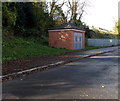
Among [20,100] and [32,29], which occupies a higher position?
[32,29]

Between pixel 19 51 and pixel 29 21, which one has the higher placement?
pixel 29 21

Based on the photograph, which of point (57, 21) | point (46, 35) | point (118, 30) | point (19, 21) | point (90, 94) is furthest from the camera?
point (118, 30)

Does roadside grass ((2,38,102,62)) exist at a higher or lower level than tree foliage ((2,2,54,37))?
lower

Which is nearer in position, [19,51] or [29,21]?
[19,51]

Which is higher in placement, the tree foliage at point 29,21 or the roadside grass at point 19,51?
the tree foliage at point 29,21

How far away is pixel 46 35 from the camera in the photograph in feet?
100

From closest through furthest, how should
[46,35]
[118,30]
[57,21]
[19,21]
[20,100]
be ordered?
[20,100] → [19,21] → [46,35] → [57,21] → [118,30]

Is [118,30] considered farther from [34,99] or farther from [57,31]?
[34,99]

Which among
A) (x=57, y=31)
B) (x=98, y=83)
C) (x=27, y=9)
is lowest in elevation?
(x=98, y=83)

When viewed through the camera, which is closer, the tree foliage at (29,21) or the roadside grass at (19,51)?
the roadside grass at (19,51)

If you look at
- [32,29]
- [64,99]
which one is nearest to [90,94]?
[64,99]

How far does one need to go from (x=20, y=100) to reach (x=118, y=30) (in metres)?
55.9

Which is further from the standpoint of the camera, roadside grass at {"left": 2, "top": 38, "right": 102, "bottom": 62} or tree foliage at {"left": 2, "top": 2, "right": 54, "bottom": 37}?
tree foliage at {"left": 2, "top": 2, "right": 54, "bottom": 37}

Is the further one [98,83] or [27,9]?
[27,9]
